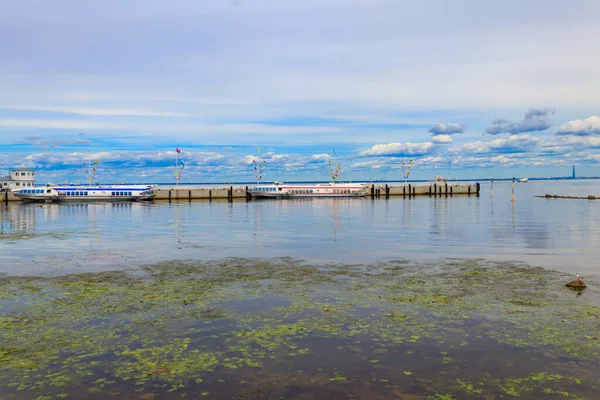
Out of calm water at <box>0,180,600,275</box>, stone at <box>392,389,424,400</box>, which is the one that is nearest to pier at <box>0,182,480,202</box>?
calm water at <box>0,180,600,275</box>

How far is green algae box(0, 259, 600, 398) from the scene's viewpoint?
12969mm

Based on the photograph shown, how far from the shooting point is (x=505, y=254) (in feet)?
116

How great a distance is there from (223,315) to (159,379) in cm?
609

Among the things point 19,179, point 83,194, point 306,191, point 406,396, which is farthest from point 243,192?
point 406,396

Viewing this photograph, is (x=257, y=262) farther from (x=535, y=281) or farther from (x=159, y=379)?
(x=159, y=379)

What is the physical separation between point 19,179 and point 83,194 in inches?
996

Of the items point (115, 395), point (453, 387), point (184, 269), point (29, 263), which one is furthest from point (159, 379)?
point (29, 263)

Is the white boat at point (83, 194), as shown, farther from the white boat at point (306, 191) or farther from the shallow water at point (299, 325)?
the shallow water at point (299, 325)

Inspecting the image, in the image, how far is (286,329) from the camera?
17.1 meters

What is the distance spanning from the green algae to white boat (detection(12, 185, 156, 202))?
406 feet

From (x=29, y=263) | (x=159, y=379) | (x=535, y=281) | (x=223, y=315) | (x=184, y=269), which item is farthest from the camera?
(x=29, y=263)

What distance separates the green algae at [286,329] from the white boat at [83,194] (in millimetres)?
123790

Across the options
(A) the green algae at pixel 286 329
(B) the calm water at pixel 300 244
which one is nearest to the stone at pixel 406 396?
(A) the green algae at pixel 286 329

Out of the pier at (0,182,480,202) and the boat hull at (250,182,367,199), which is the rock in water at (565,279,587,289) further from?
the boat hull at (250,182,367,199)
